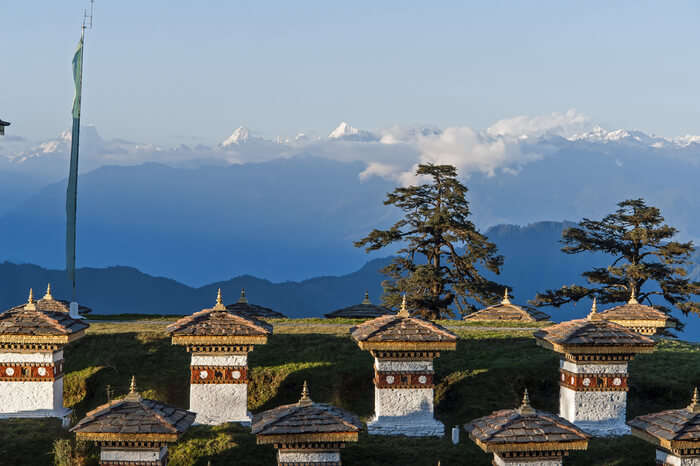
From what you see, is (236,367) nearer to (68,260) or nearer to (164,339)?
(164,339)

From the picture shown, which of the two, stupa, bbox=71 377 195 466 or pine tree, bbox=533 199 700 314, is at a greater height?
pine tree, bbox=533 199 700 314

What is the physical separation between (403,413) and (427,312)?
2409 centimetres

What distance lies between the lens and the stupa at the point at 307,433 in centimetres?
2014

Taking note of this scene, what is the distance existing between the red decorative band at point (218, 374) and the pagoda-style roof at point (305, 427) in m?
4.60

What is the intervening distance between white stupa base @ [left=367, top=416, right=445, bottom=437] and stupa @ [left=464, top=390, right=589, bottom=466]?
3.81 meters

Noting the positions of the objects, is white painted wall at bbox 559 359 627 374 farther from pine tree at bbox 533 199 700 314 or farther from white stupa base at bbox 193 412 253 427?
pine tree at bbox 533 199 700 314

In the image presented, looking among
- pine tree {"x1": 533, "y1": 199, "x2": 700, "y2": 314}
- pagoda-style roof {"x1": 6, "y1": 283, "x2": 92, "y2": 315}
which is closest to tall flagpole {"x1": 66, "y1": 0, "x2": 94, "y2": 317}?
pagoda-style roof {"x1": 6, "y1": 283, "x2": 92, "y2": 315}

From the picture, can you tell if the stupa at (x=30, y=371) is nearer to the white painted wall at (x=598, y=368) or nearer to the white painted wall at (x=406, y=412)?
the white painted wall at (x=406, y=412)

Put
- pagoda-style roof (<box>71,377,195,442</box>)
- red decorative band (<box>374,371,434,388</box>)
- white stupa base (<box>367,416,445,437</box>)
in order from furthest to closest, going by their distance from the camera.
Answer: red decorative band (<box>374,371,434,388</box>), white stupa base (<box>367,416,445,437</box>), pagoda-style roof (<box>71,377,195,442</box>)

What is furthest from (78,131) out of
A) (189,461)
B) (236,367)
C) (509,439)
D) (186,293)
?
(186,293)

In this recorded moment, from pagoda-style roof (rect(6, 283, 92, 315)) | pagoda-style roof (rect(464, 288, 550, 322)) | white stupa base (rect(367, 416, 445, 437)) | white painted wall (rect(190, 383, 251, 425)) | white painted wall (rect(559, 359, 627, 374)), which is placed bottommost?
white stupa base (rect(367, 416, 445, 437))

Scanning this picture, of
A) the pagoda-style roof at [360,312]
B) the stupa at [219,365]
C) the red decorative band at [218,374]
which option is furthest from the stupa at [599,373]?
the pagoda-style roof at [360,312]

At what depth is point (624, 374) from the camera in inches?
996

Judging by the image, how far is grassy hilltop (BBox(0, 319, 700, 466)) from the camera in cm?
2303
